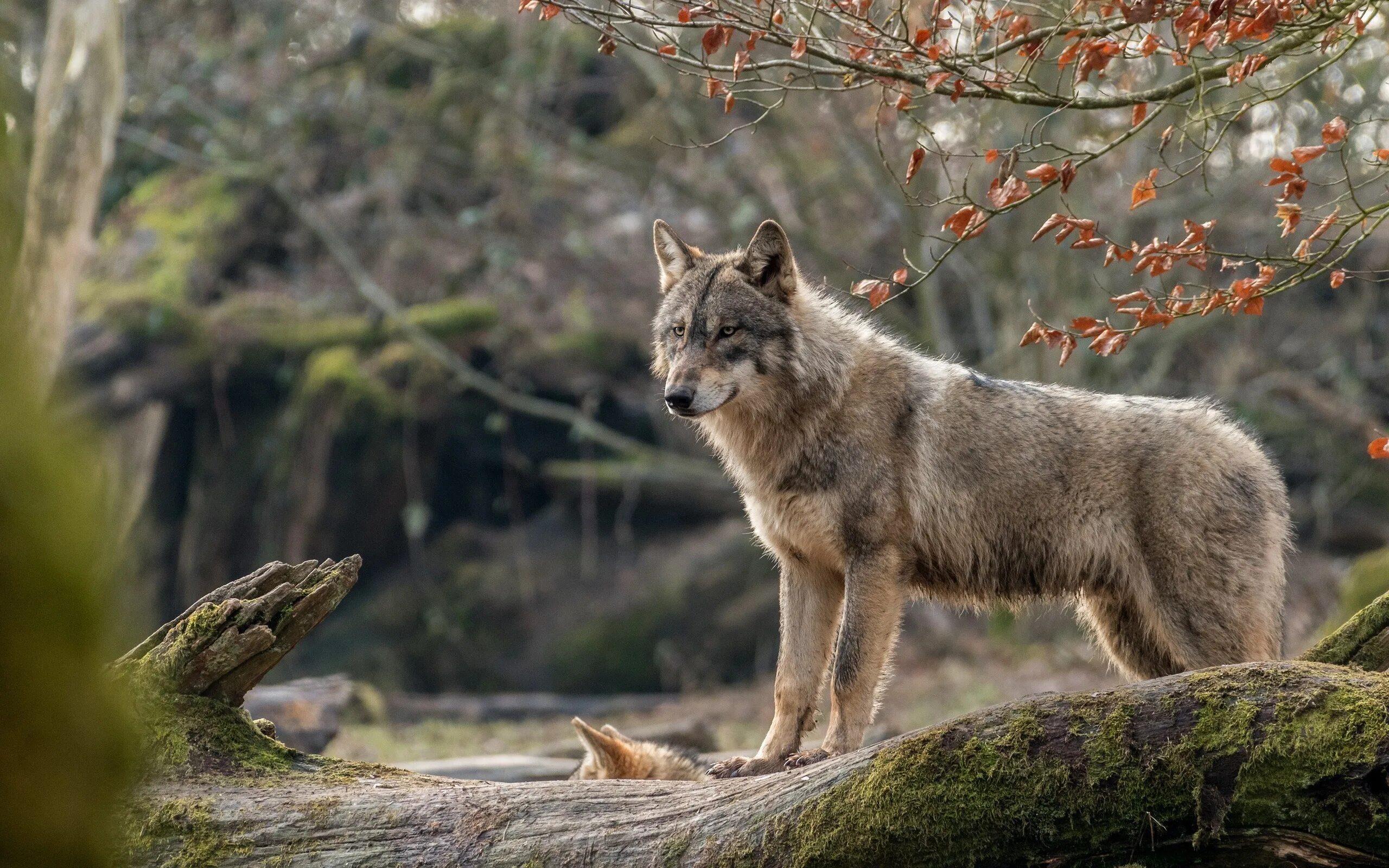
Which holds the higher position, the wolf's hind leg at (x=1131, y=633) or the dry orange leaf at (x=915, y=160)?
the dry orange leaf at (x=915, y=160)

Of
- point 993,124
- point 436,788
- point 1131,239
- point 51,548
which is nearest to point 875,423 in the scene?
point 436,788

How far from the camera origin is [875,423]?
19.9 feet

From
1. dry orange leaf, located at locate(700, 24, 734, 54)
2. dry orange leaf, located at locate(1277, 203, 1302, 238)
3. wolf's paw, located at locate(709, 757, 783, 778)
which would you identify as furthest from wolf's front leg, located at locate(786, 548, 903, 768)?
dry orange leaf, located at locate(700, 24, 734, 54)

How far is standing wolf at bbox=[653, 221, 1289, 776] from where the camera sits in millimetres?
5863

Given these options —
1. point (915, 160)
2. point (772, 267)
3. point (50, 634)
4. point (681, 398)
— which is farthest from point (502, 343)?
point (50, 634)

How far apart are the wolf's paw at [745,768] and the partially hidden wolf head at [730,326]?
5.50 feet

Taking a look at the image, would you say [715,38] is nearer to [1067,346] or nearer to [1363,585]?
[1067,346]

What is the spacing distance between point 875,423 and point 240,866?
346cm

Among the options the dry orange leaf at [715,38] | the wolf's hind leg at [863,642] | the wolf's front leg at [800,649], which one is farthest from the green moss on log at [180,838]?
the dry orange leaf at [715,38]

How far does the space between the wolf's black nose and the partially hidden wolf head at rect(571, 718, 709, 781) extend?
1.70m

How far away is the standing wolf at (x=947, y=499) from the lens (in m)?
5.86

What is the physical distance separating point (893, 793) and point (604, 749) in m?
3.13

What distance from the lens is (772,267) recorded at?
21.1 ft

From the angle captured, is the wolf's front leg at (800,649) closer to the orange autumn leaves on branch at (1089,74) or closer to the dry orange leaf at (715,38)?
the orange autumn leaves on branch at (1089,74)
